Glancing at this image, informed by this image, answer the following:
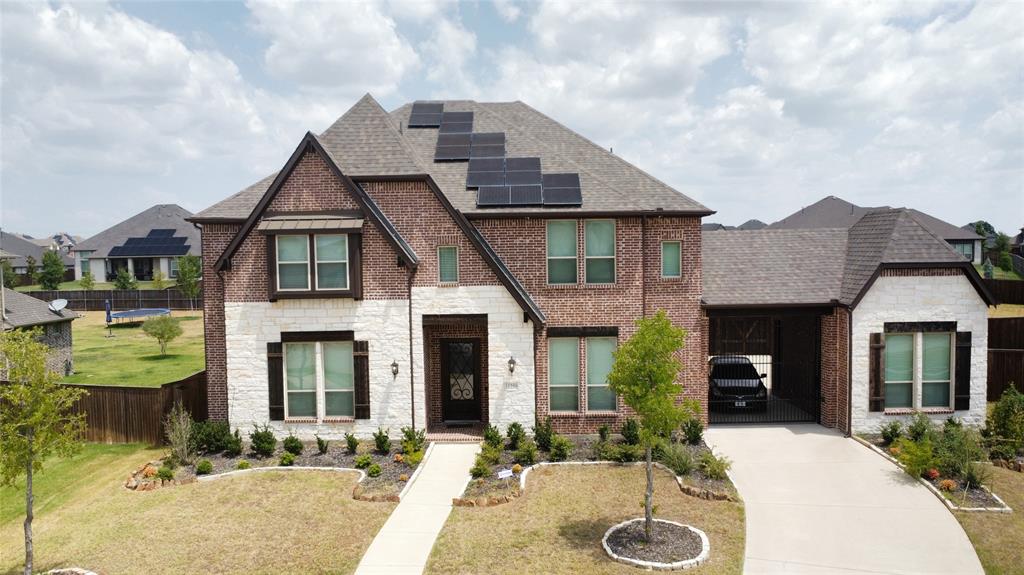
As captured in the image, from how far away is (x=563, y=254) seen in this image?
59.1 ft

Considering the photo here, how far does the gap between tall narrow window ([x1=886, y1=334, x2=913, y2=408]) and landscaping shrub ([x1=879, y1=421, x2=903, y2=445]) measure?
0.92 m

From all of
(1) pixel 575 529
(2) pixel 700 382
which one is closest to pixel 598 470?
(1) pixel 575 529

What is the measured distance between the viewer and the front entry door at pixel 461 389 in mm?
18719

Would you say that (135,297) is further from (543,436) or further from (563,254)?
(543,436)

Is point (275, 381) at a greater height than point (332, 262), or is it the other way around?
point (332, 262)

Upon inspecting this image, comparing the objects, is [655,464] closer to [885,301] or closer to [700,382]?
[700,382]

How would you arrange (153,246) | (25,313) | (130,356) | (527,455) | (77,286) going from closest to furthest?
(527,455)
(25,313)
(130,356)
(77,286)
(153,246)

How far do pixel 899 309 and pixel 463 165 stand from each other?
529 inches

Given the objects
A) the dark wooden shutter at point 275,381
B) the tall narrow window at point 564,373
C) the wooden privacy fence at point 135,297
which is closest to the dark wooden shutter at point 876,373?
the tall narrow window at point 564,373

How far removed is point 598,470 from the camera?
15.2 m

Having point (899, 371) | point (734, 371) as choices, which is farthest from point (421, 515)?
point (899, 371)

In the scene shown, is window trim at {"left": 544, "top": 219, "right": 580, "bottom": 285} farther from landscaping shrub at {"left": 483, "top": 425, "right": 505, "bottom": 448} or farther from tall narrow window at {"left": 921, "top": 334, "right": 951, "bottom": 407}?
tall narrow window at {"left": 921, "top": 334, "right": 951, "bottom": 407}

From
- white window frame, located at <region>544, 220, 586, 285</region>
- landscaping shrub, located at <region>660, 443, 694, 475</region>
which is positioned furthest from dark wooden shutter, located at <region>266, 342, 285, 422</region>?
landscaping shrub, located at <region>660, 443, 694, 475</region>

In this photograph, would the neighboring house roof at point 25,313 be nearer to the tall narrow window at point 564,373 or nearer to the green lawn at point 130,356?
the green lawn at point 130,356
